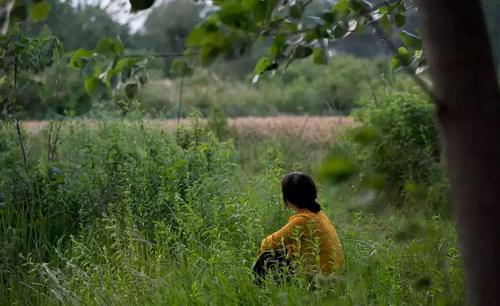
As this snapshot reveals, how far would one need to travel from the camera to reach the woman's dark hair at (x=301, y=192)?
5566 millimetres

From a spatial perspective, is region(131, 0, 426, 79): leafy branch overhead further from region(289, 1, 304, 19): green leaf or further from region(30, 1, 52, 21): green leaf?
region(30, 1, 52, 21): green leaf

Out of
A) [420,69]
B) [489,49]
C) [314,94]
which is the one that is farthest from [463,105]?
[314,94]

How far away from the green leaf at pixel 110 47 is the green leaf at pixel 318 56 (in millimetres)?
718

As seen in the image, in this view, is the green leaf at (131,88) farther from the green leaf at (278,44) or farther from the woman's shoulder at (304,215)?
the woman's shoulder at (304,215)

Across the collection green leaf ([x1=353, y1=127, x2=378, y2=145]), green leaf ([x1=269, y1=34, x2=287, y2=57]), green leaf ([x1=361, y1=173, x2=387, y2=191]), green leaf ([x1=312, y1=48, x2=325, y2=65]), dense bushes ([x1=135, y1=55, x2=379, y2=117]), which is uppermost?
green leaf ([x1=269, y1=34, x2=287, y2=57])

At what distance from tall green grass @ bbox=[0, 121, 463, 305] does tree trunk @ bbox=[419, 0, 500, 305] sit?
142cm

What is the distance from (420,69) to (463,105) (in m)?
→ 1.18

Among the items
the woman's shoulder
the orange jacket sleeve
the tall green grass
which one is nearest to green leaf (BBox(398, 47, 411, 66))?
the tall green grass

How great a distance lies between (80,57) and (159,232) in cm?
350

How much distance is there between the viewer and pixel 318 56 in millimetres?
2670

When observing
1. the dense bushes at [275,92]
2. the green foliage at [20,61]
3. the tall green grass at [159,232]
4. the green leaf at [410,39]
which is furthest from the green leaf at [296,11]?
the dense bushes at [275,92]

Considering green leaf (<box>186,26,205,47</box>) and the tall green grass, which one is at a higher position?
green leaf (<box>186,26,205,47</box>)

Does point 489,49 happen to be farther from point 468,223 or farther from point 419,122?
point 419,122

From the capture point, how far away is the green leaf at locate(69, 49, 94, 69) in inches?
85.2
